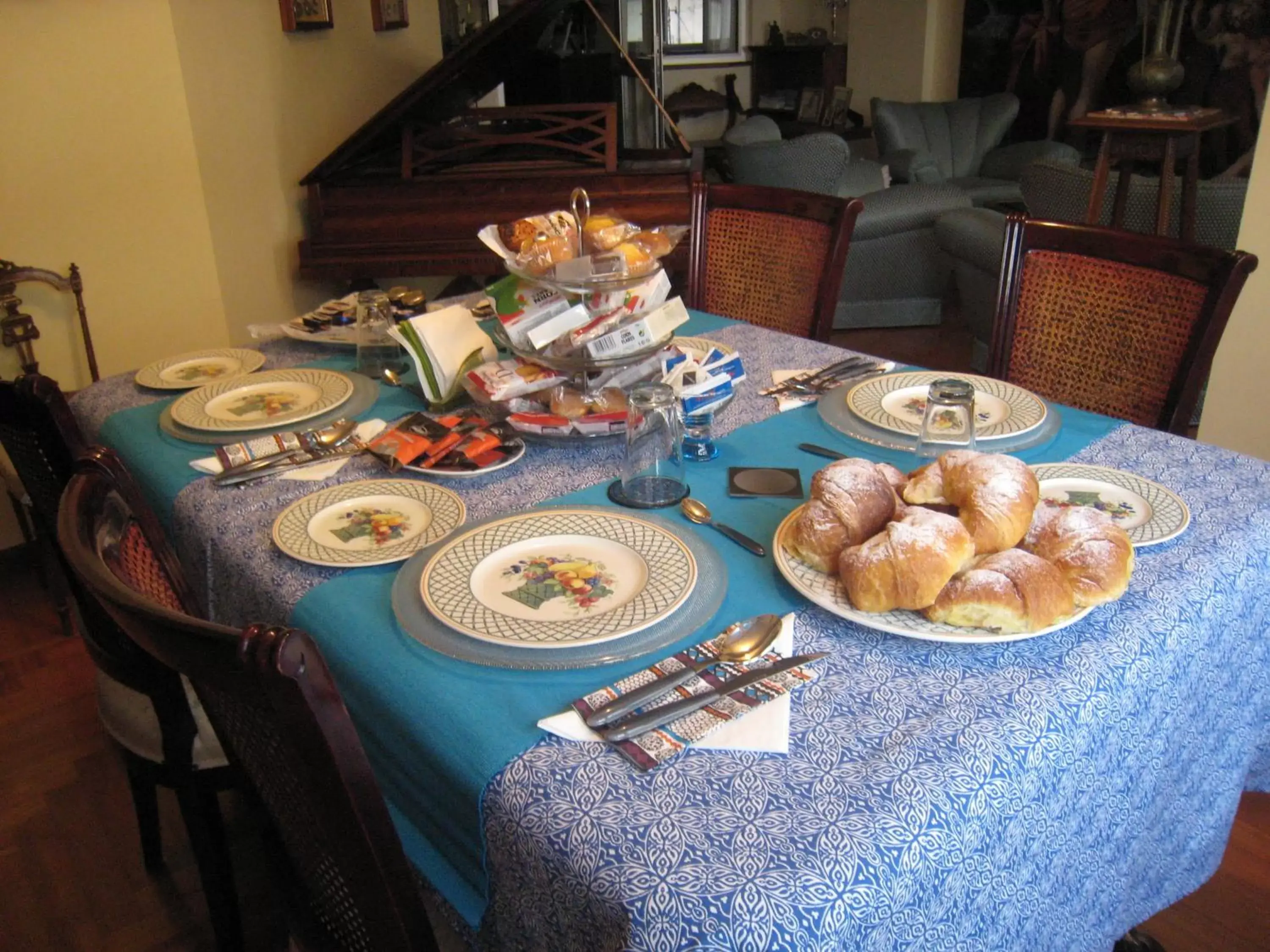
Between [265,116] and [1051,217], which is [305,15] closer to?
[265,116]

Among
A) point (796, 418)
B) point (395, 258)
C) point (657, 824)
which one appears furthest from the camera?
point (395, 258)

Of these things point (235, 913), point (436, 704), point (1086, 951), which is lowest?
point (235, 913)

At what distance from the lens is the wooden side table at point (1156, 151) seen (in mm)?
3154

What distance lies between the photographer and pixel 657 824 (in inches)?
27.8

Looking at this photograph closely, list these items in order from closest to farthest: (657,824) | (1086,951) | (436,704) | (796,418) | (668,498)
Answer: (657,824), (436,704), (1086,951), (668,498), (796,418)

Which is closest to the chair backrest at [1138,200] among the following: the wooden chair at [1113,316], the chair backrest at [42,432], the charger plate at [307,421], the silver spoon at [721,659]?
the wooden chair at [1113,316]

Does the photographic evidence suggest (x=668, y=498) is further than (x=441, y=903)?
Yes

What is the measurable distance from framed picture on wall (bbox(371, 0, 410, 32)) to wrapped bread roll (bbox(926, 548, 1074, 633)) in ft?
10.4

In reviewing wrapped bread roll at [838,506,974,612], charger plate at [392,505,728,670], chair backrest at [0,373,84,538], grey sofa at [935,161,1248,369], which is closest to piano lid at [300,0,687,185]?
grey sofa at [935,161,1248,369]

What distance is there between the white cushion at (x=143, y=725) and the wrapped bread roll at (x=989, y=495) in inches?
38.6

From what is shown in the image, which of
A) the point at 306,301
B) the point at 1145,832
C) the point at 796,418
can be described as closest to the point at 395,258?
the point at 306,301

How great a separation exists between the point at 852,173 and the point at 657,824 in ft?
14.9

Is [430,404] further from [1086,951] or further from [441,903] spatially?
[1086,951]

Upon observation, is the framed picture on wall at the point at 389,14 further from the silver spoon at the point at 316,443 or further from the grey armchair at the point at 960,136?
the grey armchair at the point at 960,136
